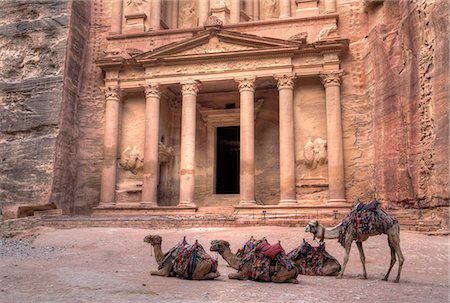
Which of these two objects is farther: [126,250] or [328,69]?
[328,69]

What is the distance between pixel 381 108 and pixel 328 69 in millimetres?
3190

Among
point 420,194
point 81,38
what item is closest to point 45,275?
point 420,194

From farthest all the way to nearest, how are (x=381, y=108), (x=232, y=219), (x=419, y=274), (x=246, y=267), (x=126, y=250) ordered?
(x=381, y=108), (x=232, y=219), (x=126, y=250), (x=419, y=274), (x=246, y=267)

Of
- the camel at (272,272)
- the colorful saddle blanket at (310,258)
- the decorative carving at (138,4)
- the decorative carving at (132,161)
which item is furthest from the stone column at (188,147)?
the camel at (272,272)

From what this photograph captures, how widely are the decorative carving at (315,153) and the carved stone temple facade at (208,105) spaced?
0.07 metres

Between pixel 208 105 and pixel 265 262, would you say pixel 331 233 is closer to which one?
pixel 265 262

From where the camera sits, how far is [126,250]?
11.8m

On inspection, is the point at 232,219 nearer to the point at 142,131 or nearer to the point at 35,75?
the point at 142,131

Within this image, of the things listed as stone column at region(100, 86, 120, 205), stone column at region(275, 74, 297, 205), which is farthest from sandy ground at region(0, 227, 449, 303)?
stone column at region(100, 86, 120, 205)

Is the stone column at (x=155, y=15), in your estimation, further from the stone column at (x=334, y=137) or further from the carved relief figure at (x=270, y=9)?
the stone column at (x=334, y=137)

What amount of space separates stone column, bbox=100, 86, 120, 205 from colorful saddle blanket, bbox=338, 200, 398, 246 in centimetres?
1493

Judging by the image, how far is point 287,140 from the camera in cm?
1920

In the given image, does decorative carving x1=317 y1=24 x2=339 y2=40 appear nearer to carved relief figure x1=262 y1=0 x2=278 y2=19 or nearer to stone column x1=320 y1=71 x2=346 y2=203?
stone column x1=320 y1=71 x2=346 y2=203

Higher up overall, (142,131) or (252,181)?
(142,131)
